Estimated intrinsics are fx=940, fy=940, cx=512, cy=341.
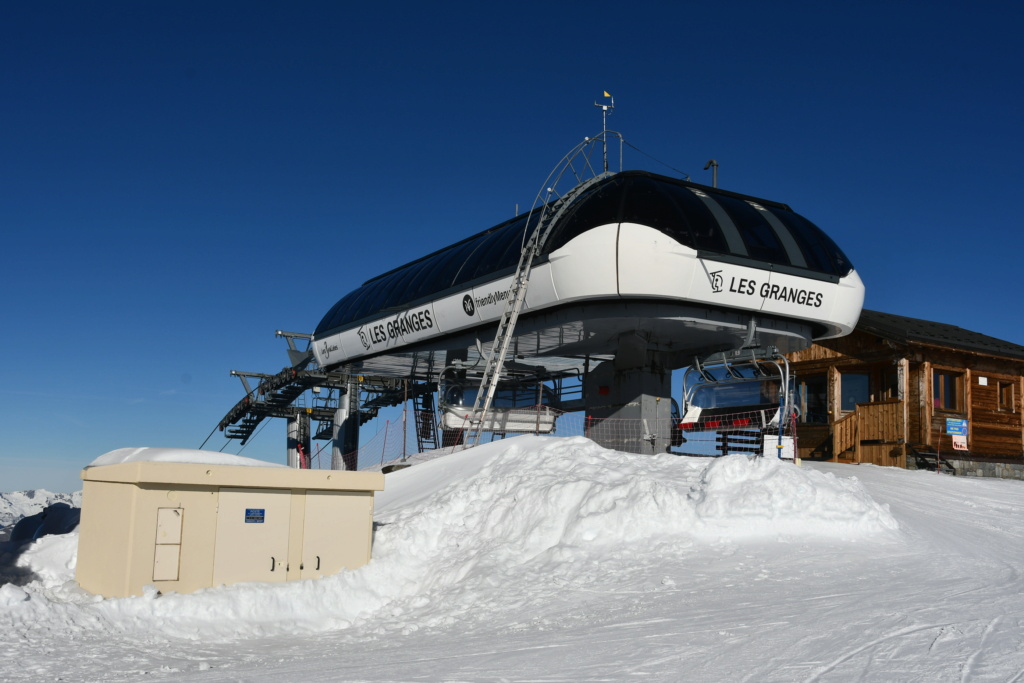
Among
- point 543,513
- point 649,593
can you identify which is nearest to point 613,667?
point 649,593

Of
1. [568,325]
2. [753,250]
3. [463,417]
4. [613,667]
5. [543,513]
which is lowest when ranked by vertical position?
[613,667]

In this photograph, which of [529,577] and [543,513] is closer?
[529,577]

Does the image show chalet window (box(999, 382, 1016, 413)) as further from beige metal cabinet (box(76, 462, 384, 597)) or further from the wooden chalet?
beige metal cabinet (box(76, 462, 384, 597))

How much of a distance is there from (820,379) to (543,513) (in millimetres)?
19259

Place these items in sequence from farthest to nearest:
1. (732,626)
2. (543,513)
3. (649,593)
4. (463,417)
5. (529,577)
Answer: (463,417) → (543,513) → (529,577) → (649,593) → (732,626)

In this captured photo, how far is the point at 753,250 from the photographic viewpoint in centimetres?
2091

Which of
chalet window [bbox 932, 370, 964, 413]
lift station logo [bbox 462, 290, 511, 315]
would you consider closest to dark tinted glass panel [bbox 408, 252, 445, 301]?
lift station logo [bbox 462, 290, 511, 315]

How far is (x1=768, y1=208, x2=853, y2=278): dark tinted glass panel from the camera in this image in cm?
2184

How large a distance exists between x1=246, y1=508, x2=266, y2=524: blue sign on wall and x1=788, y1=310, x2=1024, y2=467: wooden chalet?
1958cm

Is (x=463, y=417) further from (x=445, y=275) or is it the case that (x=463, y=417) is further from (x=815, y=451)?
(x=815, y=451)

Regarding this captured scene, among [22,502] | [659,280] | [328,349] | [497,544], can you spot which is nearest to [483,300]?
[659,280]

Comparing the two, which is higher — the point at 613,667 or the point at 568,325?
the point at 568,325

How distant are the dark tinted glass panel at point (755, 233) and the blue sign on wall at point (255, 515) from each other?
1253 centimetres

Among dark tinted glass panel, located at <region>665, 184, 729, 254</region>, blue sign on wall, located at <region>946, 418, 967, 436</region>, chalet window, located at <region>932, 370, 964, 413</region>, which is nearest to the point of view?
dark tinted glass panel, located at <region>665, 184, 729, 254</region>
